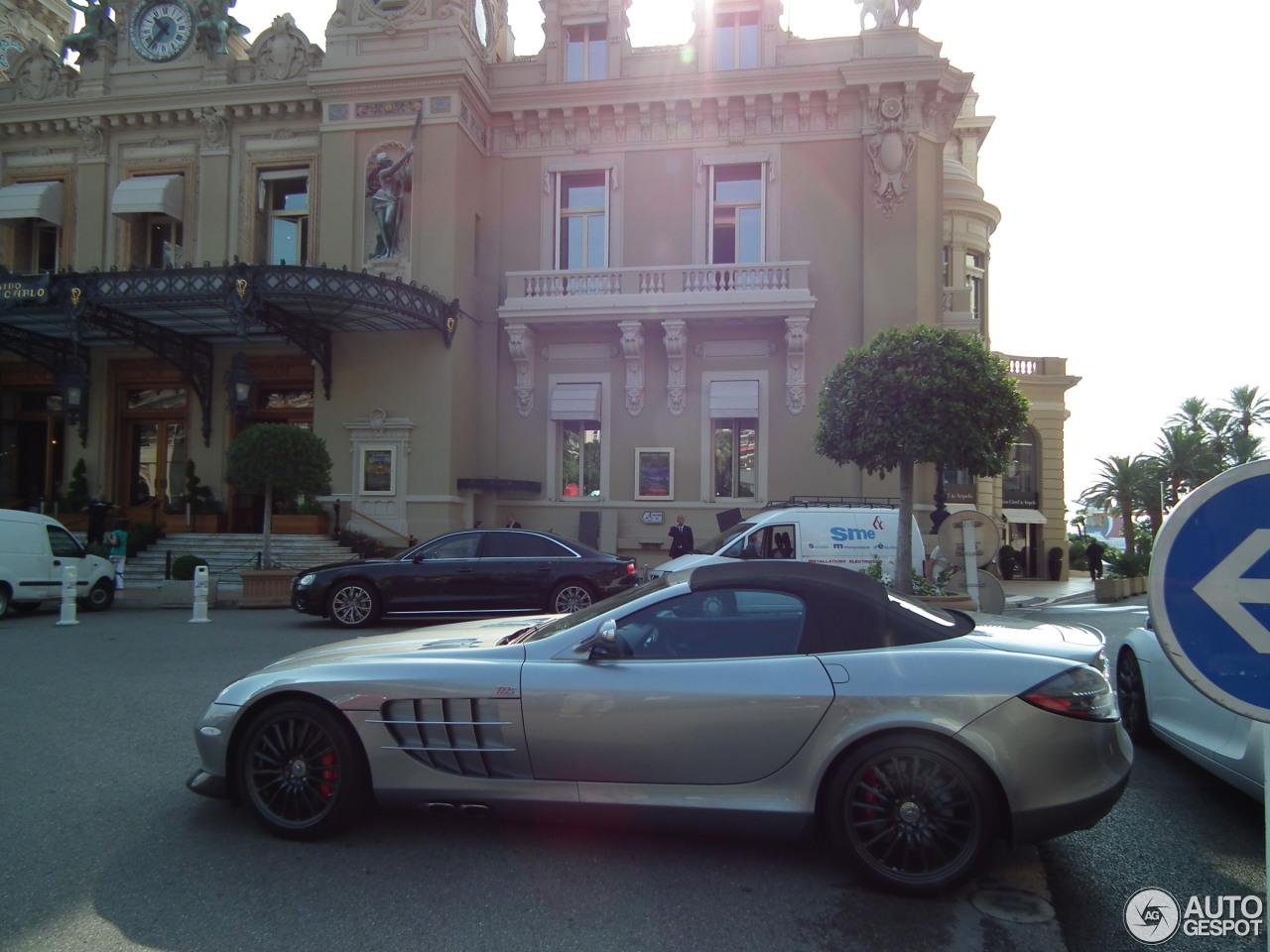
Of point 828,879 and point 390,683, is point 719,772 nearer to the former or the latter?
point 828,879

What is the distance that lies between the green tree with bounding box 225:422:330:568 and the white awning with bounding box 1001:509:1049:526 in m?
23.5

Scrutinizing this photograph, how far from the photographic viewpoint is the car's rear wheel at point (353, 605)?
39.7ft

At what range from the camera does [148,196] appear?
69.2 ft

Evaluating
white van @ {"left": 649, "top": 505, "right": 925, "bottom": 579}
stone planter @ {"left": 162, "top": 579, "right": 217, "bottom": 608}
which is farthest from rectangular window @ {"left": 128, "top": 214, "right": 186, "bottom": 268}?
white van @ {"left": 649, "top": 505, "right": 925, "bottom": 579}

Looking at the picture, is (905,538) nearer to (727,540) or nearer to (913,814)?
(727,540)

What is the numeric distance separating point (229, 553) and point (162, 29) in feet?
46.4

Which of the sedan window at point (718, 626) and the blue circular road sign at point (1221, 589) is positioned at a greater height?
the blue circular road sign at point (1221, 589)

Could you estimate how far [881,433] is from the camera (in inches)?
458

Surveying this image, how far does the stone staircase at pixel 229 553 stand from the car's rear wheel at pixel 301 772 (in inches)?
552

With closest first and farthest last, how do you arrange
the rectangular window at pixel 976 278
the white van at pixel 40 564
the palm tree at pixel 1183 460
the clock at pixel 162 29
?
the white van at pixel 40 564 < the clock at pixel 162 29 < the rectangular window at pixel 976 278 < the palm tree at pixel 1183 460

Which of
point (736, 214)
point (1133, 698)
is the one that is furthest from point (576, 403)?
point (1133, 698)

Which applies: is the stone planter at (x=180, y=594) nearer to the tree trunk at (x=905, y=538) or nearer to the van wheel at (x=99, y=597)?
the van wheel at (x=99, y=597)

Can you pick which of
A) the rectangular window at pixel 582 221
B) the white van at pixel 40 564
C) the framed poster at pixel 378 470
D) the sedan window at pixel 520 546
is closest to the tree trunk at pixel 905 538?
the sedan window at pixel 520 546

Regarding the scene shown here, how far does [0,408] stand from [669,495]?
716 inches
